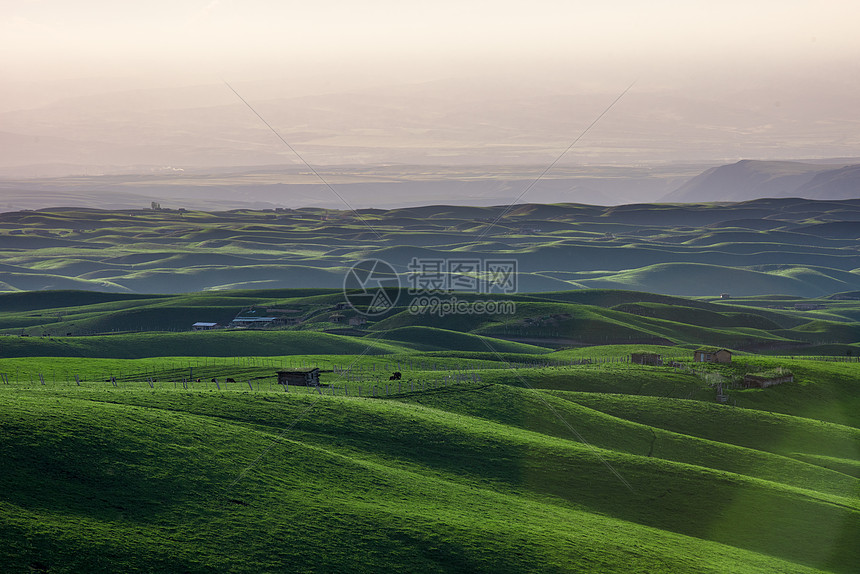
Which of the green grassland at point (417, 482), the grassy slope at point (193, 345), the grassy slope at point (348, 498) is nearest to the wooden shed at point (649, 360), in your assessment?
the green grassland at point (417, 482)

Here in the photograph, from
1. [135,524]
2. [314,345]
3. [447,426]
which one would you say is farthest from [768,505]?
[314,345]

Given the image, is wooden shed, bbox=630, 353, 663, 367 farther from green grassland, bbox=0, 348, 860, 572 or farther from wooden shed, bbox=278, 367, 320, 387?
wooden shed, bbox=278, 367, 320, 387

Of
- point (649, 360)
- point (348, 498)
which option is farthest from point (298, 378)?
point (649, 360)

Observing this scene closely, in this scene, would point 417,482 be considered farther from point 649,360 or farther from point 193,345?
point 193,345

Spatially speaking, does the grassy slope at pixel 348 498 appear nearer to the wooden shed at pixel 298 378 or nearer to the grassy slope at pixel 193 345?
the wooden shed at pixel 298 378

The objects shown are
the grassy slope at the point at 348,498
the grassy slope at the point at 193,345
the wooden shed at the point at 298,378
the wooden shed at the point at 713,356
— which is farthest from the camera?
the grassy slope at the point at 193,345

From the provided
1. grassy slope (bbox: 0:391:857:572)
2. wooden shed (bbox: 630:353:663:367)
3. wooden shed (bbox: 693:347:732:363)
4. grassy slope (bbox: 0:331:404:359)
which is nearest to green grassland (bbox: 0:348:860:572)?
grassy slope (bbox: 0:391:857:572)

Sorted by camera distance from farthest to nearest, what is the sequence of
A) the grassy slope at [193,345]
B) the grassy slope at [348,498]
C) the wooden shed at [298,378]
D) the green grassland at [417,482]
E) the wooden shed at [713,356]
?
1. the grassy slope at [193,345]
2. the wooden shed at [713,356]
3. the wooden shed at [298,378]
4. the green grassland at [417,482]
5. the grassy slope at [348,498]

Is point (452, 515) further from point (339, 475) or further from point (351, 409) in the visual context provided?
point (351, 409)
